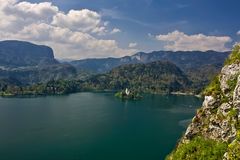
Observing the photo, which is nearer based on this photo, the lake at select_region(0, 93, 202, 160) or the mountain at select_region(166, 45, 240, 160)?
the mountain at select_region(166, 45, 240, 160)

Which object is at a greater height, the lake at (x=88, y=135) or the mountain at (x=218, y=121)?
the mountain at (x=218, y=121)

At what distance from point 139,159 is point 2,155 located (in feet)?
135

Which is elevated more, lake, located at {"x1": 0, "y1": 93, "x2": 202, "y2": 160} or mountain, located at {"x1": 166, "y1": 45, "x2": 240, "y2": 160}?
mountain, located at {"x1": 166, "y1": 45, "x2": 240, "y2": 160}

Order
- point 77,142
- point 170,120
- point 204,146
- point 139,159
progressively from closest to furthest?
point 204,146, point 139,159, point 77,142, point 170,120

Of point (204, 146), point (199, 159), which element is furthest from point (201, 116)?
point (199, 159)

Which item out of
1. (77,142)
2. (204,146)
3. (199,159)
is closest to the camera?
(199,159)

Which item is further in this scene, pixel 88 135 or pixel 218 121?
pixel 88 135

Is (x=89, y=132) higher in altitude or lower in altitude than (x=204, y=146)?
lower

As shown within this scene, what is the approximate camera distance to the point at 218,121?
1967 inches

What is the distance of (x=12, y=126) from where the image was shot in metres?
133

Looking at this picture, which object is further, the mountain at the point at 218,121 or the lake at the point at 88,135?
the lake at the point at 88,135

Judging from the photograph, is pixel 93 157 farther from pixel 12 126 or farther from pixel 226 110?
pixel 12 126

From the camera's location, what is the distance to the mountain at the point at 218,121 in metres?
45.6

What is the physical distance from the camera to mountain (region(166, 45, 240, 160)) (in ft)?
150
